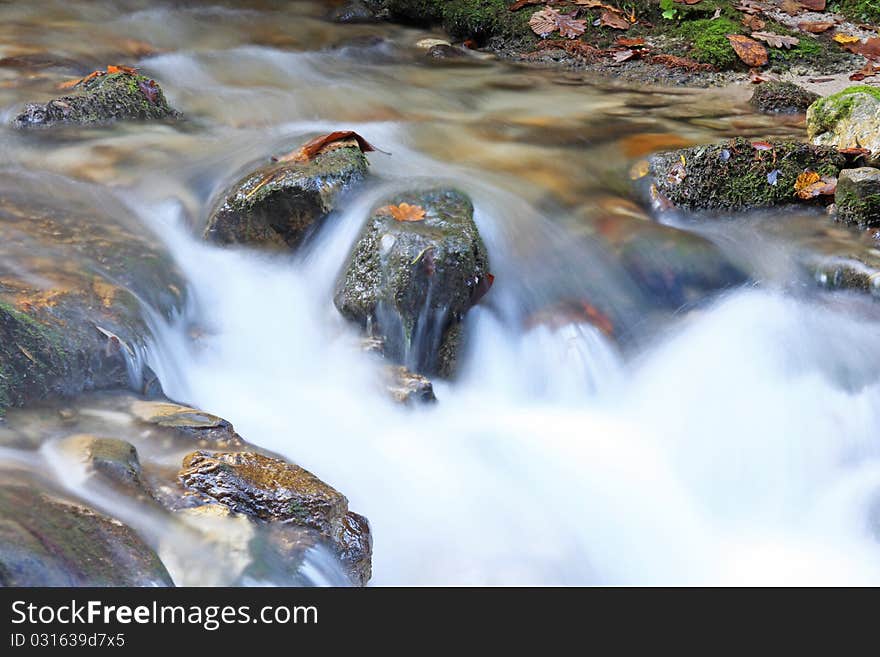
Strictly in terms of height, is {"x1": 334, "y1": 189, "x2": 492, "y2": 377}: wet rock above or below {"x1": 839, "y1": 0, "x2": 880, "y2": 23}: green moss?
below

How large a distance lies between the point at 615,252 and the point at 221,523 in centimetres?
294

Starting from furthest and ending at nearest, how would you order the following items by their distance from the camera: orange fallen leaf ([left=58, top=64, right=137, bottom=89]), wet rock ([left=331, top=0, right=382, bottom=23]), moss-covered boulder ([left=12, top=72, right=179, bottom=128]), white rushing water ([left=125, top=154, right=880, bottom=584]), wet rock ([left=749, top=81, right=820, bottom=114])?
wet rock ([left=331, top=0, right=382, bottom=23]), wet rock ([left=749, top=81, right=820, bottom=114]), orange fallen leaf ([left=58, top=64, right=137, bottom=89]), moss-covered boulder ([left=12, top=72, right=179, bottom=128]), white rushing water ([left=125, top=154, right=880, bottom=584])

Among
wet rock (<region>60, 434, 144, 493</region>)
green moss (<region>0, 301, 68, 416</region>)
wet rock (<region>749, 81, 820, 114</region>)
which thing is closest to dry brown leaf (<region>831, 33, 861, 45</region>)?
wet rock (<region>749, 81, 820, 114</region>)

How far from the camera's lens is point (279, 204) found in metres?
4.78

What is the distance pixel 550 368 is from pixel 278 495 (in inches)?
79.1

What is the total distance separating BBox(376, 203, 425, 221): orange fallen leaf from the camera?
4547mm

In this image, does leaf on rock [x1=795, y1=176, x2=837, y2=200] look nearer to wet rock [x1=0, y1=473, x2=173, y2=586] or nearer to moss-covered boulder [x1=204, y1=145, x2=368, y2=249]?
moss-covered boulder [x1=204, y1=145, x2=368, y2=249]

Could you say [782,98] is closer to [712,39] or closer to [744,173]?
[712,39]

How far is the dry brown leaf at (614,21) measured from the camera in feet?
27.1

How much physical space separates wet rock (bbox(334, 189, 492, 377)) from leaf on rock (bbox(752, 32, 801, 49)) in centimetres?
466

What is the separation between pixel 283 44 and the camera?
780 centimetres

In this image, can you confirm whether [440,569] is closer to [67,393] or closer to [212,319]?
[67,393]
